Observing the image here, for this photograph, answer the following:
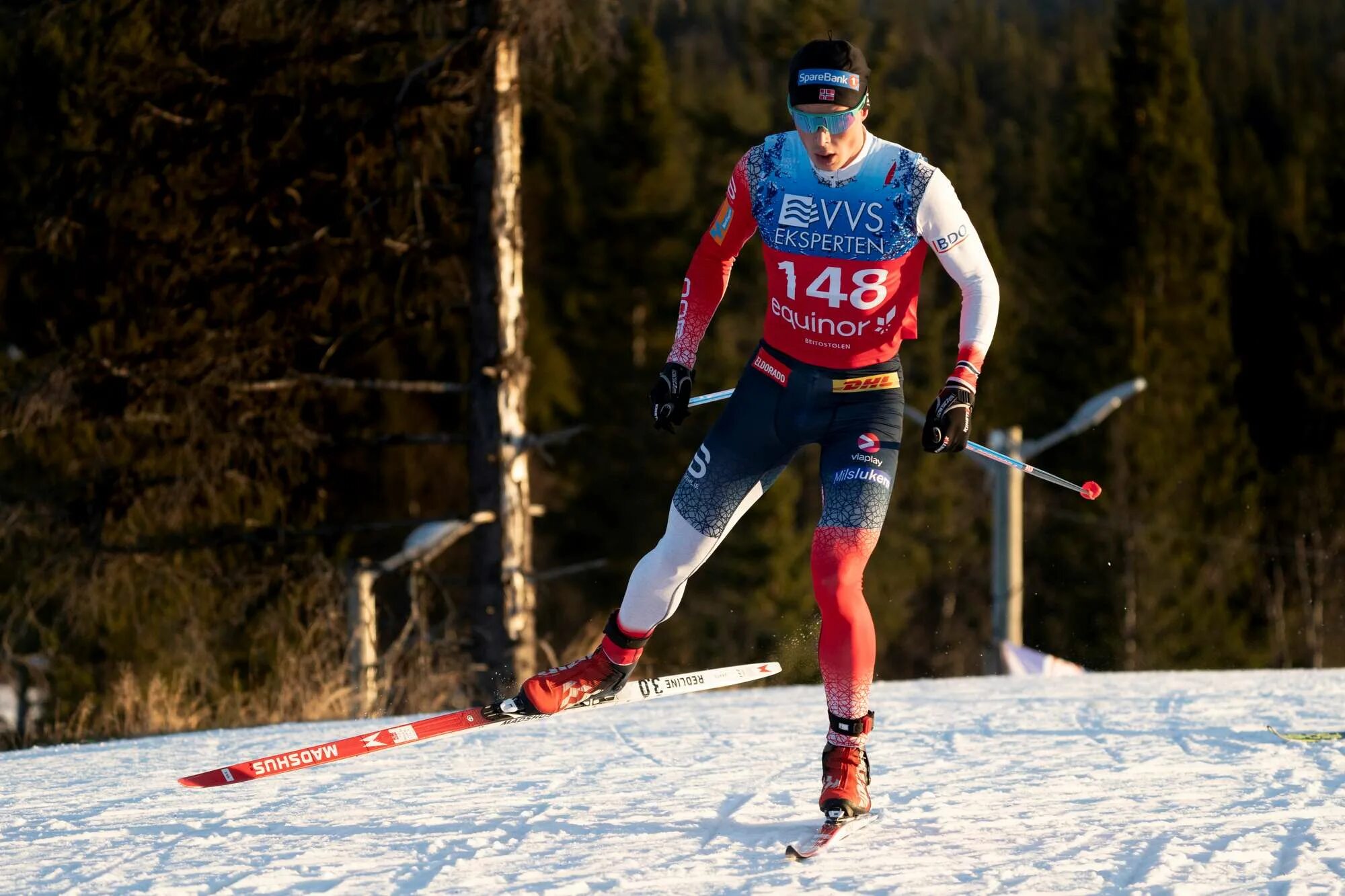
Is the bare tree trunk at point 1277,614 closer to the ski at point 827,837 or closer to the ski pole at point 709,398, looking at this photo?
the ski pole at point 709,398

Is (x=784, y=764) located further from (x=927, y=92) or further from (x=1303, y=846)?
(x=927, y=92)

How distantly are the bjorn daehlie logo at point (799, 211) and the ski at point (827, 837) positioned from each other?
1.65 meters

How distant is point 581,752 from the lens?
5.97 m

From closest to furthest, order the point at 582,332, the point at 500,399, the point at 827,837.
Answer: the point at 827,837
the point at 500,399
the point at 582,332

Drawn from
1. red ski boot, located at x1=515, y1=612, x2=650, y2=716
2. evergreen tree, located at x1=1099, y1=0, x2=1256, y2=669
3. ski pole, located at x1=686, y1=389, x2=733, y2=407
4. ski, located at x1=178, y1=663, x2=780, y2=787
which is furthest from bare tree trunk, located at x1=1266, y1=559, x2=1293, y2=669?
red ski boot, located at x1=515, y1=612, x2=650, y2=716

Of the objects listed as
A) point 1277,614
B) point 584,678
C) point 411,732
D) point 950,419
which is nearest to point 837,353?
point 950,419

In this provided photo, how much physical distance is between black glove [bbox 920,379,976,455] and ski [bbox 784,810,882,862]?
1.05 metres

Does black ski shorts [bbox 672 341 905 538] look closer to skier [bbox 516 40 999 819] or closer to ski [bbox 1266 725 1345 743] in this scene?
skier [bbox 516 40 999 819]

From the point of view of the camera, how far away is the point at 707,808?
493 cm

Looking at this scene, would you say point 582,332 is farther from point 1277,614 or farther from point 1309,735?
point 1309,735

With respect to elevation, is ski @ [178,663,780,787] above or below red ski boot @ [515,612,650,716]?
below

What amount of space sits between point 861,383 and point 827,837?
4.14 ft

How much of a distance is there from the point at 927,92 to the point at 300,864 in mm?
61948

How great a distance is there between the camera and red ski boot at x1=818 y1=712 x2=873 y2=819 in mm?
4508
